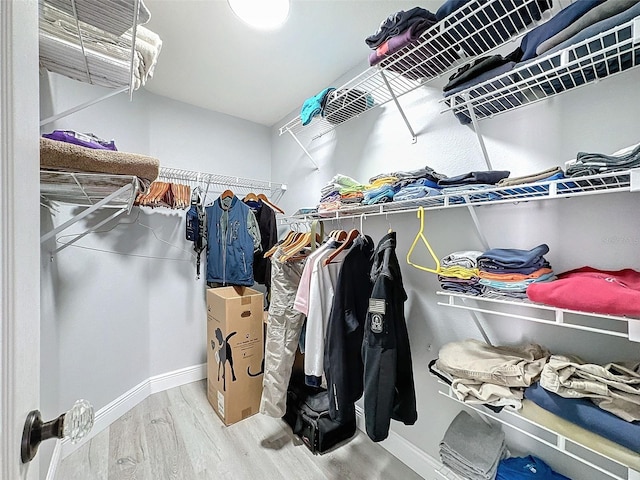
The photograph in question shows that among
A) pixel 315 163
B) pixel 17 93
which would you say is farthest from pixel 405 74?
pixel 17 93

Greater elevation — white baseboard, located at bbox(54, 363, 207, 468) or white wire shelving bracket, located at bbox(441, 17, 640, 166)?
white wire shelving bracket, located at bbox(441, 17, 640, 166)

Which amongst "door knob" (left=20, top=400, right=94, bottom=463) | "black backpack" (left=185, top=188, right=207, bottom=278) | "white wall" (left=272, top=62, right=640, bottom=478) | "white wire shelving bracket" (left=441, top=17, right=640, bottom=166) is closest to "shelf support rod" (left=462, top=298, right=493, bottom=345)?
"white wall" (left=272, top=62, right=640, bottom=478)

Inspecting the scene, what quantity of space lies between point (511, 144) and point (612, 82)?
0.33 metres

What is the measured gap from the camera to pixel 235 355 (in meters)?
1.90

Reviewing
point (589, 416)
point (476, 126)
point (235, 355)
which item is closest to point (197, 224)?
point (235, 355)

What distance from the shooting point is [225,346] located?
189cm

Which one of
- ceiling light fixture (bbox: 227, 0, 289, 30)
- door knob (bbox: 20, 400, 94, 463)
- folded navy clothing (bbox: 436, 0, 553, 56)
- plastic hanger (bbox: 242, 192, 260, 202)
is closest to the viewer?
door knob (bbox: 20, 400, 94, 463)

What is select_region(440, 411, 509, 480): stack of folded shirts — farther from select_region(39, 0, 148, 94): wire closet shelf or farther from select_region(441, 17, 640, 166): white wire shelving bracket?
select_region(39, 0, 148, 94): wire closet shelf

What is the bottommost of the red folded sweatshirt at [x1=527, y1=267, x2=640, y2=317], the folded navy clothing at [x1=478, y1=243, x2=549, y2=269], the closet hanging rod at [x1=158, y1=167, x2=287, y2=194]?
the red folded sweatshirt at [x1=527, y1=267, x2=640, y2=317]

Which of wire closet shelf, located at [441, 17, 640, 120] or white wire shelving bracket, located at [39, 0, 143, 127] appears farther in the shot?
white wire shelving bracket, located at [39, 0, 143, 127]

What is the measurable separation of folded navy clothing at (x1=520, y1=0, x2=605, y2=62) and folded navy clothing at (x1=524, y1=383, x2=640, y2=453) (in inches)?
42.5

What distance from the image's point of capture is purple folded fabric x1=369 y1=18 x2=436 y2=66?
1037 mm

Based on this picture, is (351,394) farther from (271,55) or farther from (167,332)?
(271,55)

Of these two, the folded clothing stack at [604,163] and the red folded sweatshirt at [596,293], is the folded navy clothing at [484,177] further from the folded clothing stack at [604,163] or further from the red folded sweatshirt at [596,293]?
the red folded sweatshirt at [596,293]
